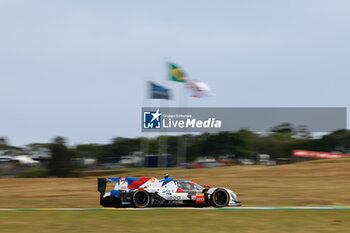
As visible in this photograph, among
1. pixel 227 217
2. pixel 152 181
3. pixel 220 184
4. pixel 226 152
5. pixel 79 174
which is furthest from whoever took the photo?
pixel 226 152

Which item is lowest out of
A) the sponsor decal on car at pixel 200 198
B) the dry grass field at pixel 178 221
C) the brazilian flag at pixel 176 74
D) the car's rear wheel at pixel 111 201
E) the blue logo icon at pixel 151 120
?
the dry grass field at pixel 178 221

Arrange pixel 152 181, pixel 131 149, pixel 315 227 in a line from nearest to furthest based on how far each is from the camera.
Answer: pixel 315 227, pixel 152 181, pixel 131 149

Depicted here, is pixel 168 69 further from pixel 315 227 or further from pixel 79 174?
pixel 315 227

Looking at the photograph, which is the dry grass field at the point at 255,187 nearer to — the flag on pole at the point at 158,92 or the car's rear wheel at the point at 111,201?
the car's rear wheel at the point at 111,201

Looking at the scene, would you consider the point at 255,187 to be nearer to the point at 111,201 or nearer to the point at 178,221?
the point at 111,201

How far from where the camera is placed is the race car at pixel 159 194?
50.7 ft

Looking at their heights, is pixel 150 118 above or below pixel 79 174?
above

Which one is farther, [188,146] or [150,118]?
[188,146]

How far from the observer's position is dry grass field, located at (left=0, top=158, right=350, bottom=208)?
2155 cm

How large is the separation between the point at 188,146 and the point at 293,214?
66.5 m

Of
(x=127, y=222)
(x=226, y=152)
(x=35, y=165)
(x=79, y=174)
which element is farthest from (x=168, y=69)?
(x=127, y=222)

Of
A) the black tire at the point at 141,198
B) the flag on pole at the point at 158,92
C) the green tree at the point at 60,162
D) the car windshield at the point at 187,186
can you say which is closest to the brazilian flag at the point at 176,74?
the flag on pole at the point at 158,92

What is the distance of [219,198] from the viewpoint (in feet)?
52.2

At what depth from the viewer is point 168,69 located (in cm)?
5025
